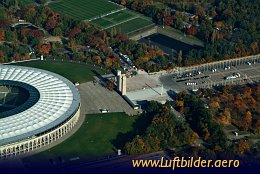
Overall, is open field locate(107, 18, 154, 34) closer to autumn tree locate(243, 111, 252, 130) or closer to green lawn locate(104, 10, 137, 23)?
green lawn locate(104, 10, 137, 23)

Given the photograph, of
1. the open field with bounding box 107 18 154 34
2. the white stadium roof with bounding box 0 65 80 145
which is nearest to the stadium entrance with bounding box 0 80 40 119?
the white stadium roof with bounding box 0 65 80 145

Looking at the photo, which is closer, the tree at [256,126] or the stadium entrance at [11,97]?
the tree at [256,126]

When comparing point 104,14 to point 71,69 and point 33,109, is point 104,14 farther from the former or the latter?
point 33,109

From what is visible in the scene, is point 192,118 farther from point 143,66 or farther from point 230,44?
point 230,44

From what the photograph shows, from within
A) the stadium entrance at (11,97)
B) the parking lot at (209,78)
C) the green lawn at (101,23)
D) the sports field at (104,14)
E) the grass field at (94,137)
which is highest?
the stadium entrance at (11,97)

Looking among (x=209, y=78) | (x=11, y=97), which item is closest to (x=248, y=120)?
(x=209, y=78)

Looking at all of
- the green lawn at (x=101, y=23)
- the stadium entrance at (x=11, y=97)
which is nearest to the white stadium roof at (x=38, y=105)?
the stadium entrance at (x=11, y=97)

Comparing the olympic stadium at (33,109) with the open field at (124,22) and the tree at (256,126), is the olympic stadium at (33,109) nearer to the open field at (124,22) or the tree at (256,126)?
the tree at (256,126)
